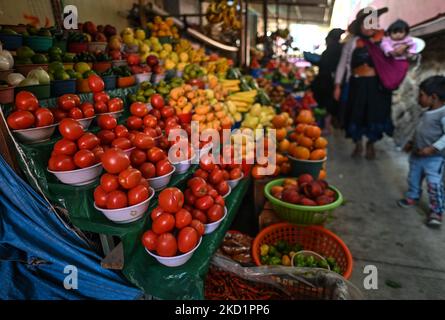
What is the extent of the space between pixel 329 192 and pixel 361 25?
Result: 9.12 feet

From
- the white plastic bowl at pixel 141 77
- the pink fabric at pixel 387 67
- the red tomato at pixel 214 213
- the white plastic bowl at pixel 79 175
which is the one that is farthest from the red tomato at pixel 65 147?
the pink fabric at pixel 387 67

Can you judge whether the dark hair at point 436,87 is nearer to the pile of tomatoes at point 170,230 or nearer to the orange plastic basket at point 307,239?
the orange plastic basket at point 307,239

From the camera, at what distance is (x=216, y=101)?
3.17 metres

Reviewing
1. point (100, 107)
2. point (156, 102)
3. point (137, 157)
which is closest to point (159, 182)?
point (137, 157)

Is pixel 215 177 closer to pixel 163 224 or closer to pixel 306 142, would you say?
pixel 163 224

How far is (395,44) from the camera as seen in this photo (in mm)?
4176

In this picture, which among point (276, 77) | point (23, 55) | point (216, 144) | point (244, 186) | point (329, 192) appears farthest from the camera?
point (276, 77)

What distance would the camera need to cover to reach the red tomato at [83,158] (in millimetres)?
1484

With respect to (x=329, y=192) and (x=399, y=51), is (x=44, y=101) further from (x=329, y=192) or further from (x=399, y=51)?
(x=399, y=51)

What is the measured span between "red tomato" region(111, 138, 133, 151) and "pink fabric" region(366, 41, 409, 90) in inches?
165

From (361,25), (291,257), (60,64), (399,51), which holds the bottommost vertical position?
(291,257)

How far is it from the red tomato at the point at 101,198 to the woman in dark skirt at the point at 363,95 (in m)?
4.35

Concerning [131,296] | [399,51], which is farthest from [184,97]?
[399,51]

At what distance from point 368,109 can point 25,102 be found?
506 centimetres
